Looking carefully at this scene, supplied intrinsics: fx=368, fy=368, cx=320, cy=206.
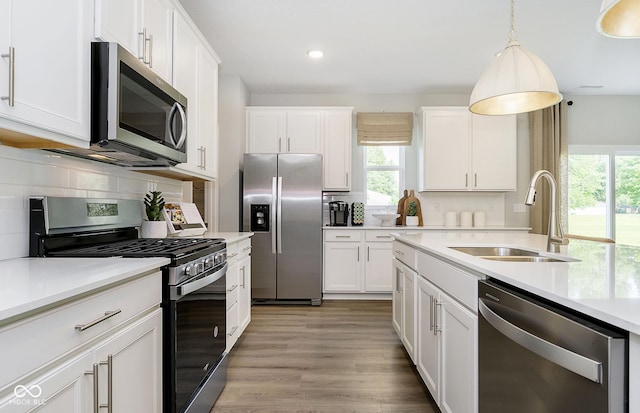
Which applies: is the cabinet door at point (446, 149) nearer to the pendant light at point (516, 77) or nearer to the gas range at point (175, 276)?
the pendant light at point (516, 77)

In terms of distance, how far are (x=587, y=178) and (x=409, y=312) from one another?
4041mm

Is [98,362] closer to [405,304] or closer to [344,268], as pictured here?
[405,304]

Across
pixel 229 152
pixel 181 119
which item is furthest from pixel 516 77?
pixel 229 152

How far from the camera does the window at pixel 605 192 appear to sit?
195 inches

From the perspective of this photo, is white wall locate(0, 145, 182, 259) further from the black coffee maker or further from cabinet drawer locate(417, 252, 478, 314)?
the black coffee maker

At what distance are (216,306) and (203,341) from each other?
0.82ft

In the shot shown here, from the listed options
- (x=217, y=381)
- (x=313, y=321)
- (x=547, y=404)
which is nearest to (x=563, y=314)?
(x=547, y=404)

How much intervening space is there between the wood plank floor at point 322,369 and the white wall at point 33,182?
50.9 inches

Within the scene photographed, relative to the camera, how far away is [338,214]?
461 centimetres

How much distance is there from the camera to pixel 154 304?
141 centimetres

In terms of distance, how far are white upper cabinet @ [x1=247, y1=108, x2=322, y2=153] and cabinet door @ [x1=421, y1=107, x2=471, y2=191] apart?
4.50 feet

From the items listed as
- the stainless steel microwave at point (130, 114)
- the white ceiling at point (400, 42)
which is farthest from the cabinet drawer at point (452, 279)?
the white ceiling at point (400, 42)

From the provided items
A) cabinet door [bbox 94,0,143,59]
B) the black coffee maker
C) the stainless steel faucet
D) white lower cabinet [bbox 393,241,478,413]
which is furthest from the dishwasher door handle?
the black coffee maker

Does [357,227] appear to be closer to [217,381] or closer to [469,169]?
[469,169]
